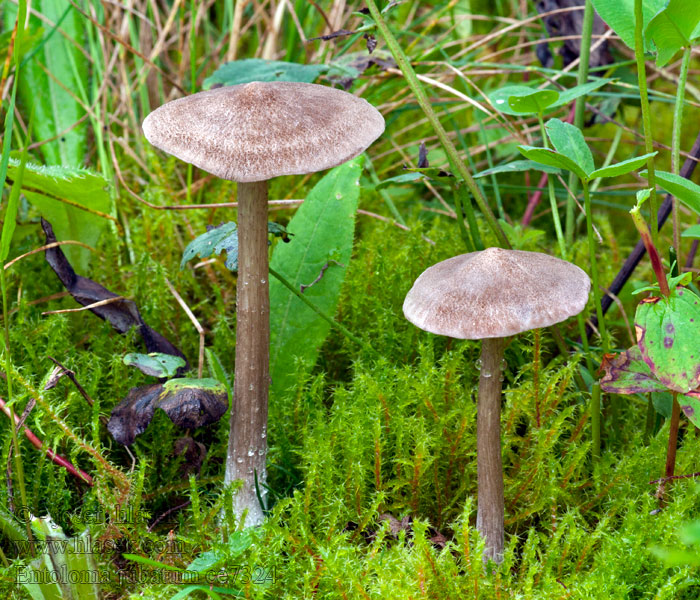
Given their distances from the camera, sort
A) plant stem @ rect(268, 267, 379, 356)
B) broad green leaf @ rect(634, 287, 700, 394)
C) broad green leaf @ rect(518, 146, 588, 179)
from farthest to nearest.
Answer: plant stem @ rect(268, 267, 379, 356) → broad green leaf @ rect(518, 146, 588, 179) → broad green leaf @ rect(634, 287, 700, 394)

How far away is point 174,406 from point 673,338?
2.46 feet

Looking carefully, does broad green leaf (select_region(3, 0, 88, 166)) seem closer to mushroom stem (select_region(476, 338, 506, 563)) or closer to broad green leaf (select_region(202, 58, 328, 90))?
broad green leaf (select_region(202, 58, 328, 90))

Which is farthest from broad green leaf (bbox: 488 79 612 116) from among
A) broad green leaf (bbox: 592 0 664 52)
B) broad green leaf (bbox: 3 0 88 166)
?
broad green leaf (bbox: 3 0 88 166)

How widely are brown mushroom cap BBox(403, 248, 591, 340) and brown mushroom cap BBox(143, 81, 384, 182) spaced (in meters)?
0.23

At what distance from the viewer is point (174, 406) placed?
3.54 ft

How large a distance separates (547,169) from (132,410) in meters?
0.88

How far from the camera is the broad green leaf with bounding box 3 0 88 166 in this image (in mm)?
1945

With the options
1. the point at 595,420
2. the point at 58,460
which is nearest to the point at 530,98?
the point at 595,420

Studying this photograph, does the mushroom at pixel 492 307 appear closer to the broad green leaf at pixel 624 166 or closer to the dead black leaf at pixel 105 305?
the broad green leaf at pixel 624 166

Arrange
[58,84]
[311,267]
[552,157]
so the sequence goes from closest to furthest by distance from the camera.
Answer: [552,157] → [311,267] → [58,84]

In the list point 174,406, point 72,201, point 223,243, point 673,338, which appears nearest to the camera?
point 673,338

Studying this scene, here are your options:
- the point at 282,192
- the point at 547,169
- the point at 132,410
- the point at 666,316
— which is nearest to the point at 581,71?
the point at 547,169

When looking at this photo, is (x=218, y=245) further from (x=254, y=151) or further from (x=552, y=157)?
(x=552, y=157)

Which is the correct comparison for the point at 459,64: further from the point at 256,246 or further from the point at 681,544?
the point at 681,544
